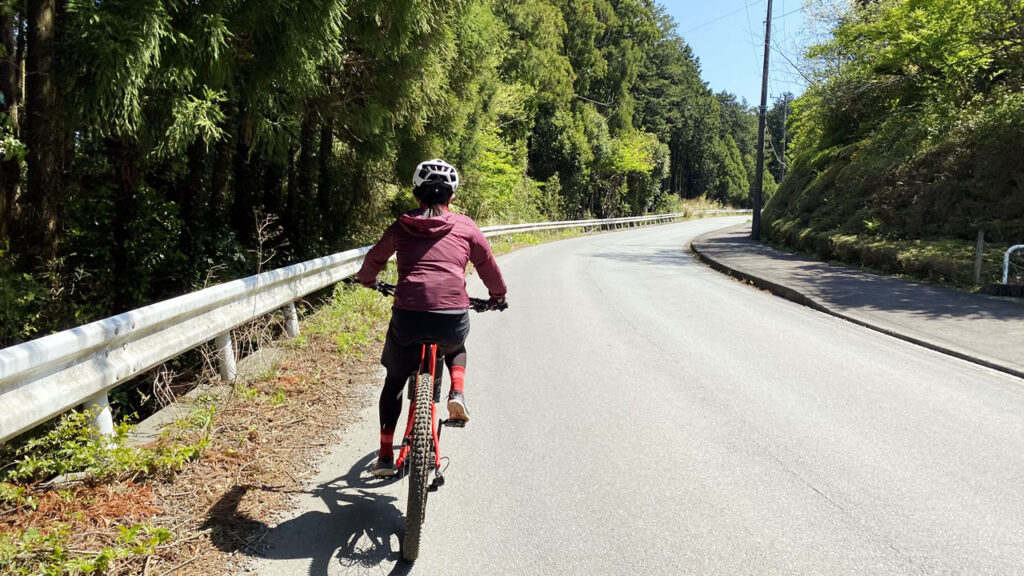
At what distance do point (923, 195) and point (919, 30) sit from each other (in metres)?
4.91

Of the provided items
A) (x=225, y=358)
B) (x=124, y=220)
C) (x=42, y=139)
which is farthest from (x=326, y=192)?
(x=225, y=358)

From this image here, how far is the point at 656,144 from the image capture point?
57.6 metres

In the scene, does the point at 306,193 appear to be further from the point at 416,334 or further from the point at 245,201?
the point at 416,334

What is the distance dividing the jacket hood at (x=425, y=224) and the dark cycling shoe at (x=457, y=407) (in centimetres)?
92

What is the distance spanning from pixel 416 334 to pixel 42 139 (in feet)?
17.4

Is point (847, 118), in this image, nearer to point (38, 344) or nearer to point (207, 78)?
point (207, 78)

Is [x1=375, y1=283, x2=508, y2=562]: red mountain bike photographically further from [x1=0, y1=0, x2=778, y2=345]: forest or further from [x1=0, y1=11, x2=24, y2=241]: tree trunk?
[x1=0, y1=11, x2=24, y2=241]: tree trunk

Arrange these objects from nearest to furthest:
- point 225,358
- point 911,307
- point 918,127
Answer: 1. point 225,358
2. point 911,307
3. point 918,127

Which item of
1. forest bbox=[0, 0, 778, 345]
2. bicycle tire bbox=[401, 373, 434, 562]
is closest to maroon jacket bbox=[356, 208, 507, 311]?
bicycle tire bbox=[401, 373, 434, 562]

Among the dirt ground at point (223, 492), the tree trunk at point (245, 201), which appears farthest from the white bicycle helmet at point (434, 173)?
the tree trunk at point (245, 201)

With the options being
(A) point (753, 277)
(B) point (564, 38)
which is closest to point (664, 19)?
(B) point (564, 38)

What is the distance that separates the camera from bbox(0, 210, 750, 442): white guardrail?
3162 mm

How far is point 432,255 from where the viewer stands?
3.87 metres

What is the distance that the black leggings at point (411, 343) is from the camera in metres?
3.79
